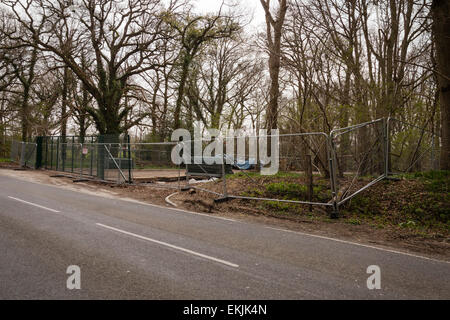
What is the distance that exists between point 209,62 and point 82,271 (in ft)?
120

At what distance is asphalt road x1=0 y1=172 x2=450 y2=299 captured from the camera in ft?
12.6

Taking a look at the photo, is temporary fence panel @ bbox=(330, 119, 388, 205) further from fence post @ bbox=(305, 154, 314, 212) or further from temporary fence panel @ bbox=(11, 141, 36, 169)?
temporary fence panel @ bbox=(11, 141, 36, 169)

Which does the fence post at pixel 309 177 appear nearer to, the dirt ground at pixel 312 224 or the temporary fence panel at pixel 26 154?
the dirt ground at pixel 312 224

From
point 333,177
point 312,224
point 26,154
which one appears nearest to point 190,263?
point 312,224

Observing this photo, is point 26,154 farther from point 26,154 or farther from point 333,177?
point 333,177

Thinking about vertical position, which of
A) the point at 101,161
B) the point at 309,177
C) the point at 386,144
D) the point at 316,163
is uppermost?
the point at 386,144

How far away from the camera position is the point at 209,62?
38.1 metres

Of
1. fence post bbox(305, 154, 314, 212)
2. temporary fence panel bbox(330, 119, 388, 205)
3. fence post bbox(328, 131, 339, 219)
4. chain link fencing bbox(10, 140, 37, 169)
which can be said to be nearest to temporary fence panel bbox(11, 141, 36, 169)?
chain link fencing bbox(10, 140, 37, 169)

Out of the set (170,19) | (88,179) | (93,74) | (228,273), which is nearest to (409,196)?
(228,273)

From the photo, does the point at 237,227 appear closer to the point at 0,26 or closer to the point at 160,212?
the point at 160,212

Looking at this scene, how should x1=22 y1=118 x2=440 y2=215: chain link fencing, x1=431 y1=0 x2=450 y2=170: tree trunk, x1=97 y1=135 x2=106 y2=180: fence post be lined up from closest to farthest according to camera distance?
x1=431 y1=0 x2=450 y2=170: tree trunk < x1=22 y1=118 x2=440 y2=215: chain link fencing < x1=97 y1=135 x2=106 y2=180: fence post

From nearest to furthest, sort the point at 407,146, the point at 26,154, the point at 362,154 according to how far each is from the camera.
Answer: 1. the point at 362,154
2. the point at 407,146
3. the point at 26,154

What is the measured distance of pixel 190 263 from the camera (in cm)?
484

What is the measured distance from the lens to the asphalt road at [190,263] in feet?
12.6
